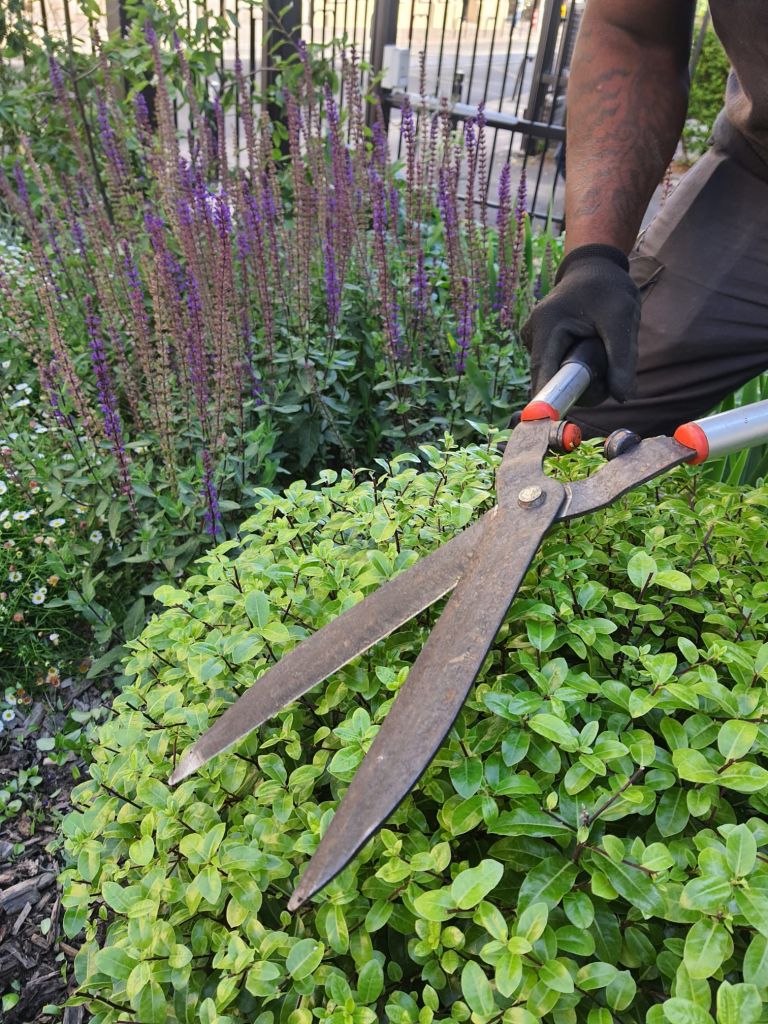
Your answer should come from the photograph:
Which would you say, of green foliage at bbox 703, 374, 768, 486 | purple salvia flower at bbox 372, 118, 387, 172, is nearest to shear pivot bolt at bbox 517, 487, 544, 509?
green foliage at bbox 703, 374, 768, 486

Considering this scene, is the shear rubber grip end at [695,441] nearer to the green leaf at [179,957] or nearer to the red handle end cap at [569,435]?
the red handle end cap at [569,435]

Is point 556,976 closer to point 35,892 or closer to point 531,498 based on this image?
point 531,498

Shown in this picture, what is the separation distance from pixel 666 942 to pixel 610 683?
314mm

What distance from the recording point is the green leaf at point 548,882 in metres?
0.90

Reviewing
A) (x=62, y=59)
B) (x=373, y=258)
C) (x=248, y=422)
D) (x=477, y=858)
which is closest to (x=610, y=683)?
(x=477, y=858)

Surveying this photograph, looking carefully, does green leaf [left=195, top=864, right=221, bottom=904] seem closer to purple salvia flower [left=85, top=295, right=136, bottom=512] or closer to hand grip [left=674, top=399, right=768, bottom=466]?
hand grip [left=674, top=399, right=768, bottom=466]

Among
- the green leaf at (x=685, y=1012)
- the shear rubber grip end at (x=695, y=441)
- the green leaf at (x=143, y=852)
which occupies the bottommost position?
the green leaf at (x=143, y=852)

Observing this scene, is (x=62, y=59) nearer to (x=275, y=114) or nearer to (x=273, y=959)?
(x=275, y=114)

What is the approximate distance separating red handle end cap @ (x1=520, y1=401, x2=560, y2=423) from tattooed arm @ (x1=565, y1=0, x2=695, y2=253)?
0.89m

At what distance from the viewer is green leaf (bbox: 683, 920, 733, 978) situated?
809mm

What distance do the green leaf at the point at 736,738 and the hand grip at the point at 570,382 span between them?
2.08ft

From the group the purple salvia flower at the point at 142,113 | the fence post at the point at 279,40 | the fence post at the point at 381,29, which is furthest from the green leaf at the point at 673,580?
the fence post at the point at 381,29

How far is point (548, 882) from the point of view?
0.92 metres

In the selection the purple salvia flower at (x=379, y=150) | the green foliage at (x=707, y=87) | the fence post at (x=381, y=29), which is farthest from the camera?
the green foliage at (x=707, y=87)
